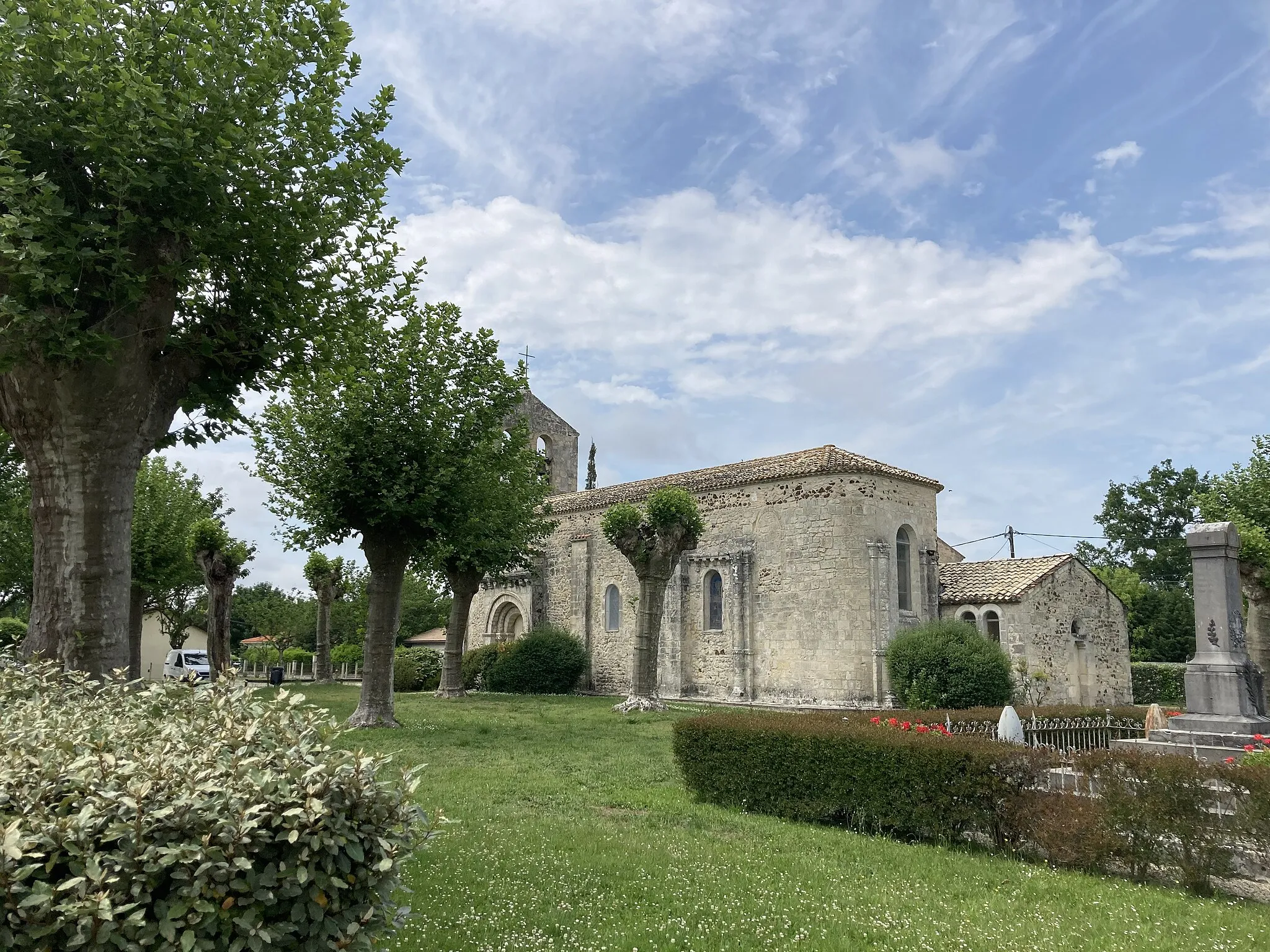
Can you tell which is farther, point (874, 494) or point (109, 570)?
point (874, 494)

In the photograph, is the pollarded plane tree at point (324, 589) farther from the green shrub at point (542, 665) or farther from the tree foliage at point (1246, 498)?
the tree foliage at point (1246, 498)

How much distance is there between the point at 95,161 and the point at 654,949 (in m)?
7.87

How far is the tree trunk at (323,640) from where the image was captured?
33.1m

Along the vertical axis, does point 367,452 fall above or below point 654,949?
above

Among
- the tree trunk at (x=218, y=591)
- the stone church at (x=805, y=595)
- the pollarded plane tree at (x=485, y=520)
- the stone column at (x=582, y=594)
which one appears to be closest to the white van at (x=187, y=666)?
the tree trunk at (x=218, y=591)

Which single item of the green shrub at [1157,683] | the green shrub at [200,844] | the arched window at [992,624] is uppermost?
the arched window at [992,624]

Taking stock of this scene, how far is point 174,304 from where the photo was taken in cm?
830

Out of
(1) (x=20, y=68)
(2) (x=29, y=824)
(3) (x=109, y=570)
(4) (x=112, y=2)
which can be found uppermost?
(4) (x=112, y=2)

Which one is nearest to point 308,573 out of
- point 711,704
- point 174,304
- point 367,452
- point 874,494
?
point 711,704

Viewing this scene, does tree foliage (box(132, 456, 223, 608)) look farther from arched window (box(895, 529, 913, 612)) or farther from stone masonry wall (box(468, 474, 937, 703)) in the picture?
arched window (box(895, 529, 913, 612))

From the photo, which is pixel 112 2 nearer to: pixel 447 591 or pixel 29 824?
pixel 29 824

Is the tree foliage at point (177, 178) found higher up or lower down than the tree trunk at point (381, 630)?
higher up

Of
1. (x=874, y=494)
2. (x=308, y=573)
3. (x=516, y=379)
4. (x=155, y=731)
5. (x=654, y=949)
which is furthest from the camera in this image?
(x=308, y=573)

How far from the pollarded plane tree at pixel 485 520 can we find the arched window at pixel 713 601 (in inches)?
225
